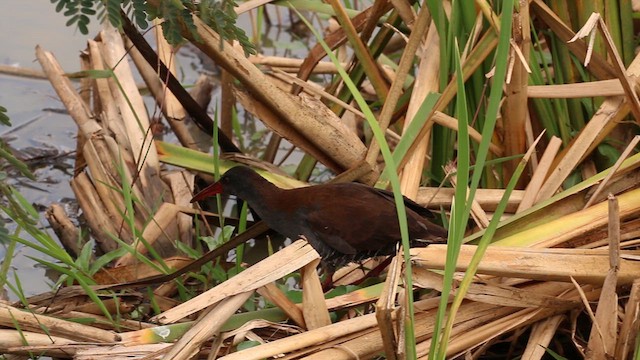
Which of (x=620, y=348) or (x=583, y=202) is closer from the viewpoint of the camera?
(x=620, y=348)

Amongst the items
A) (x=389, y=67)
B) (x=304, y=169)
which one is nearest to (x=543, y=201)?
(x=304, y=169)

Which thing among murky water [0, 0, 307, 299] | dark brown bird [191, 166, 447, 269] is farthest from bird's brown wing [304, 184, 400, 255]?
murky water [0, 0, 307, 299]

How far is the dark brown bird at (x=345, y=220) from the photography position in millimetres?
2332

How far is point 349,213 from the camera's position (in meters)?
2.39

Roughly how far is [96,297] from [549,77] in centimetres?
129

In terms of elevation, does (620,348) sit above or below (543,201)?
below

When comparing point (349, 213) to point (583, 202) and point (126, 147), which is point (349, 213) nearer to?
point (583, 202)

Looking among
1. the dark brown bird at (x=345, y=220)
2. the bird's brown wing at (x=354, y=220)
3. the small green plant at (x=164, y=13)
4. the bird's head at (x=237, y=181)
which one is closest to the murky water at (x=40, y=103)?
the bird's head at (x=237, y=181)

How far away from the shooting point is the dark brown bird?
7.65ft

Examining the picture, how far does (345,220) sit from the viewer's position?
7.84 ft

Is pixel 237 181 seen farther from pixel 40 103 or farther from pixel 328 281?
pixel 40 103

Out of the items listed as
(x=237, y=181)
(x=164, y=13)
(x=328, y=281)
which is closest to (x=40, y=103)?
(x=237, y=181)

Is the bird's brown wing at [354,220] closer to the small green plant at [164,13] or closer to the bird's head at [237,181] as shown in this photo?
the bird's head at [237,181]

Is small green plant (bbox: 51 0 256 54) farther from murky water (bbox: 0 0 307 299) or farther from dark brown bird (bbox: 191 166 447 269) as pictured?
murky water (bbox: 0 0 307 299)
